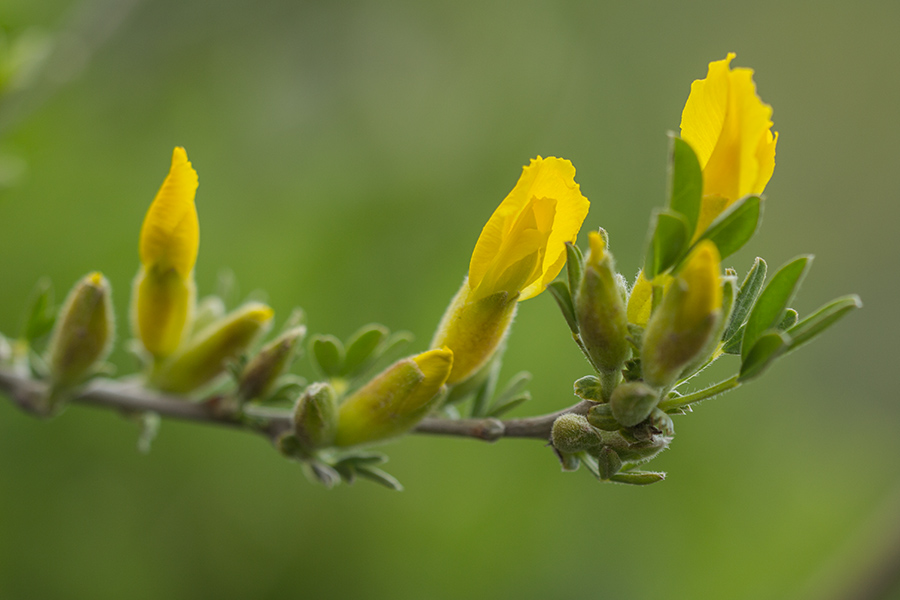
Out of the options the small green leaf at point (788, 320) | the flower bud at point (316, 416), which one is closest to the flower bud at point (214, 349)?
the flower bud at point (316, 416)

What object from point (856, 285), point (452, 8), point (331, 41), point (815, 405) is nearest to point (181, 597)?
point (331, 41)

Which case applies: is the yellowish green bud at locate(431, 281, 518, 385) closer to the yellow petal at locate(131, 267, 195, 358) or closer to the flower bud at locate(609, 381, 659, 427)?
the flower bud at locate(609, 381, 659, 427)

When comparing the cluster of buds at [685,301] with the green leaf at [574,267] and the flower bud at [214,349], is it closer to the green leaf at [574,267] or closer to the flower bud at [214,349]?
the green leaf at [574,267]

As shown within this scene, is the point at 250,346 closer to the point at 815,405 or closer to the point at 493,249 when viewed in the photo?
the point at 493,249

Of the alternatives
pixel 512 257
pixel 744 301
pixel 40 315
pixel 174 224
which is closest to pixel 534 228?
pixel 512 257

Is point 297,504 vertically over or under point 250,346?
under
